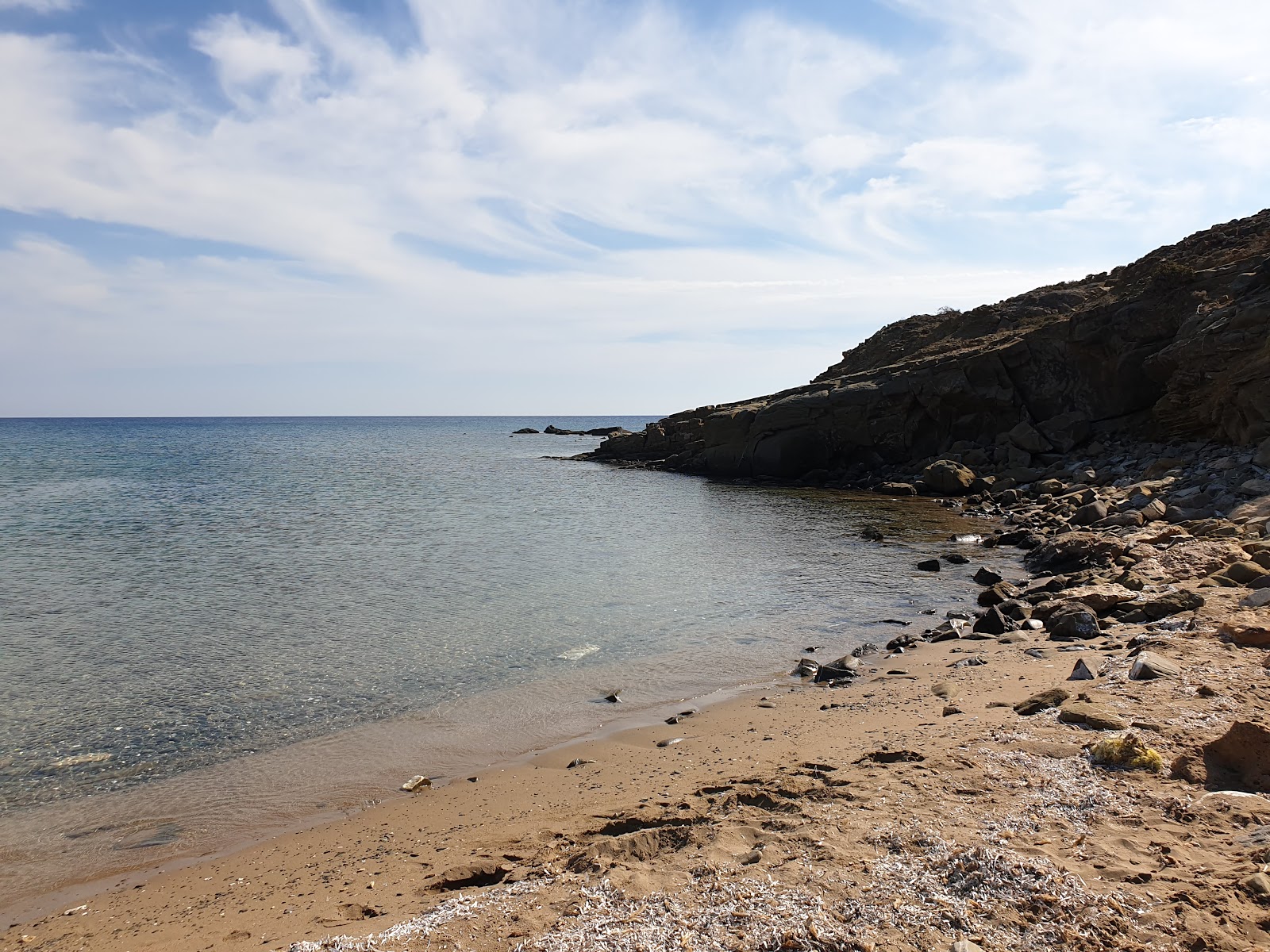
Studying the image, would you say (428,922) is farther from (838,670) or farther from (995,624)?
(995,624)

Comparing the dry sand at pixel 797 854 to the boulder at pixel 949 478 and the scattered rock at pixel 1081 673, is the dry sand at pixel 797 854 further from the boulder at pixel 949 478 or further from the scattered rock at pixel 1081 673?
the boulder at pixel 949 478

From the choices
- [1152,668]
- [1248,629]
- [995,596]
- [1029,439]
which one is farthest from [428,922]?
[1029,439]

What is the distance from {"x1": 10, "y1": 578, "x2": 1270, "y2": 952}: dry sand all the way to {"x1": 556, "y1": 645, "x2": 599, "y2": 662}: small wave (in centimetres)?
346

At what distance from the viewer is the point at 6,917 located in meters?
5.37

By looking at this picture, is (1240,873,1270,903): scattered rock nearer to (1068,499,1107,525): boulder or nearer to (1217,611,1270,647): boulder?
(1217,611,1270,647): boulder

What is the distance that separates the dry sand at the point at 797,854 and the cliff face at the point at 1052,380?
1759 cm

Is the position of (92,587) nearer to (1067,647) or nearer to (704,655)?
(704,655)

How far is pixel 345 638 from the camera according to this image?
39.7ft

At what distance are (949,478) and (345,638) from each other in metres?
24.4

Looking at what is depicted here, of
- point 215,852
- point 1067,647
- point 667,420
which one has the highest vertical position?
point 667,420

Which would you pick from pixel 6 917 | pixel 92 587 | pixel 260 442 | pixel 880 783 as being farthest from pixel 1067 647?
pixel 260 442

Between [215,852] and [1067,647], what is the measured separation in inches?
379

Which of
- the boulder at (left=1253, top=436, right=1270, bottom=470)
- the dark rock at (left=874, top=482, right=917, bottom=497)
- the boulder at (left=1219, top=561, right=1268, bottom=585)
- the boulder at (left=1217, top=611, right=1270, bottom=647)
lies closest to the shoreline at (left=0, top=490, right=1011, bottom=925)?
the boulder at (left=1217, top=611, right=1270, bottom=647)

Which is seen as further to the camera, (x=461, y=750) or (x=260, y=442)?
(x=260, y=442)
